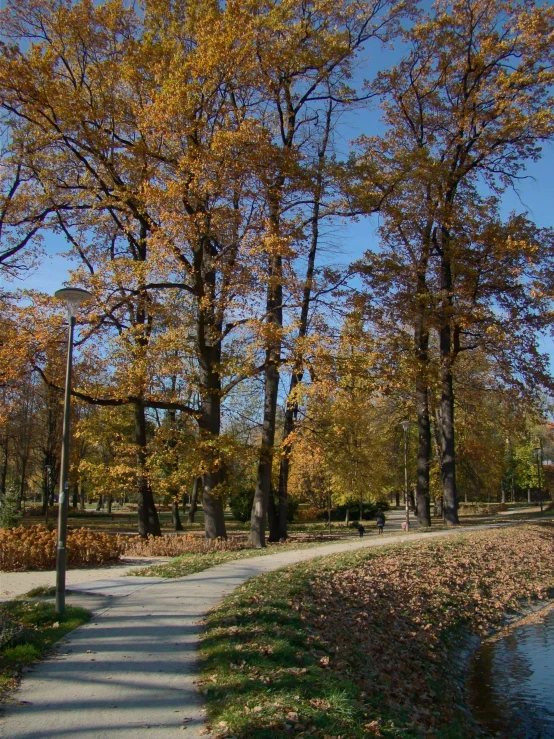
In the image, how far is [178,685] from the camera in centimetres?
546

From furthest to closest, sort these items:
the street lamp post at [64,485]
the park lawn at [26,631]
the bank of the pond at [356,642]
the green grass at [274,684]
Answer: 1. the street lamp post at [64,485]
2. the park lawn at [26,631]
3. the bank of the pond at [356,642]
4. the green grass at [274,684]

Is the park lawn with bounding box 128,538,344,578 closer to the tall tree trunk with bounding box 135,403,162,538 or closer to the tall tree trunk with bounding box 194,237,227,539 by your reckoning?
the tall tree trunk with bounding box 194,237,227,539

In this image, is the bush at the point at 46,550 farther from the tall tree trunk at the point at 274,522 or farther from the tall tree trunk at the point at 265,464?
the tall tree trunk at the point at 274,522

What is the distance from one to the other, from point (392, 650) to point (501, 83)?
70.5 feet

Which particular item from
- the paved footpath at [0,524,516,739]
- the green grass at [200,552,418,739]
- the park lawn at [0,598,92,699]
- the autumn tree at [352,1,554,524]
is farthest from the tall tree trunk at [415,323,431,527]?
the park lawn at [0,598,92,699]

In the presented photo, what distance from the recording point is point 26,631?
6.60 m

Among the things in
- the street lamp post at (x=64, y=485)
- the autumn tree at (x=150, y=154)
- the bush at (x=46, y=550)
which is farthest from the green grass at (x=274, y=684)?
the autumn tree at (x=150, y=154)

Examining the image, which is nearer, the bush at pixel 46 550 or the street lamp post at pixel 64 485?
the street lamp post at pixel 64 485

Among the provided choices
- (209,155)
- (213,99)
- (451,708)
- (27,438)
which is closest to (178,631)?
(451,708)

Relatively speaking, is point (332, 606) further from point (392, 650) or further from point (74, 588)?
point (74, 588)

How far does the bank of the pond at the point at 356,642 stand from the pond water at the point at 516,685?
A: 31cm

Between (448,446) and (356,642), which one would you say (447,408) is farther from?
(356,642)

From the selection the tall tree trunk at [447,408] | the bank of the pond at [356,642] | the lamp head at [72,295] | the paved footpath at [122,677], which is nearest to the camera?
the paved footpath at [122,677]

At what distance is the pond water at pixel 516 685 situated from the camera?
7.07m
